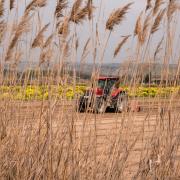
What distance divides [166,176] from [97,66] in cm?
90

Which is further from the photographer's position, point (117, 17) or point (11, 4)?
point (11, 4)

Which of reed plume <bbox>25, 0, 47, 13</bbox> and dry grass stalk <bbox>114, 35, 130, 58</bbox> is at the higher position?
A: reed plume <bbox>25, 0, 47, 13</bbox>

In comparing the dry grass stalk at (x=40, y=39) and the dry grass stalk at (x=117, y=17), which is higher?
the dry grass stalk at (x=117, y=17)

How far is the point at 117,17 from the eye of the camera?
10.2ft

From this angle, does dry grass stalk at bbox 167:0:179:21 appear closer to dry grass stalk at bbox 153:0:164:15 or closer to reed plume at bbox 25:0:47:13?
dry grass stalk at bbox 153:0:164:15

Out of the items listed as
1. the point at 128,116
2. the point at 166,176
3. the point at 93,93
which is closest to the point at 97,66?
the point at 93,93

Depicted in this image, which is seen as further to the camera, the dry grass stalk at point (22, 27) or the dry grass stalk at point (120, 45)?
the dry grass stalk at point (120, 45)

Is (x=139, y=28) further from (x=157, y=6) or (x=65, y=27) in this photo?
(x=65, y=27)

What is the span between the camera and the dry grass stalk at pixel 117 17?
309cm

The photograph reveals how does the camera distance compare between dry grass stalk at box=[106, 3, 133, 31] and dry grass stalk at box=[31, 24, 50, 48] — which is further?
dry grass stalk at box=[31, 24, 50, 48]

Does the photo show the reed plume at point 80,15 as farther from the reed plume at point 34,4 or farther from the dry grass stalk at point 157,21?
the dry grass stalk at point 157,21

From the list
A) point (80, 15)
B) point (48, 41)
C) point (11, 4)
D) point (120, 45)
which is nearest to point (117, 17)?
point (80, 15)

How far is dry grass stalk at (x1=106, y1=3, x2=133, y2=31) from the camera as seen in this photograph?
10.1 feet

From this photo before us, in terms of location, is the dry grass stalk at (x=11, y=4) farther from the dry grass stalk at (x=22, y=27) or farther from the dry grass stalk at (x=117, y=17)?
the dry grass stalk at (x=117, y=17)
